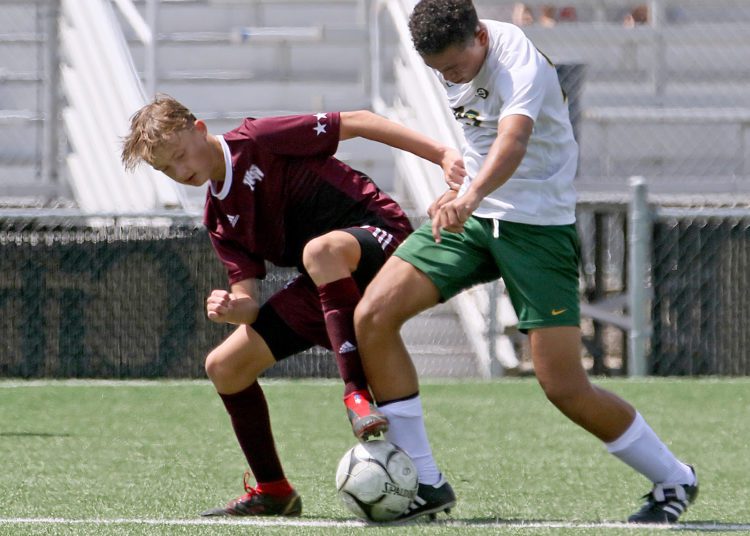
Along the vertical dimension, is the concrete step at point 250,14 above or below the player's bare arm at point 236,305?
above

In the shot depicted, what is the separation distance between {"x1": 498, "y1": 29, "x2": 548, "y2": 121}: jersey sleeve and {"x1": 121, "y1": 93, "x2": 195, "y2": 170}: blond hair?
106 cm

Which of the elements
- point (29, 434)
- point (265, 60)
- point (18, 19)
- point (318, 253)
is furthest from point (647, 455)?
point (18, 19)

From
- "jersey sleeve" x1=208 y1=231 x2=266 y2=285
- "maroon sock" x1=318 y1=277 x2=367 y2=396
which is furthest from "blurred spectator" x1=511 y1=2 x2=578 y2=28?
"maroon sock" x1=318 y1=277 x2=367 y2=396

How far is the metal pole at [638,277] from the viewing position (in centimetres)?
991

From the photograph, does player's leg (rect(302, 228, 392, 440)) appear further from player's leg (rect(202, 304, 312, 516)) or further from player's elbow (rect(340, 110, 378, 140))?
player's elbow (rect(340, 110, 378, 140))

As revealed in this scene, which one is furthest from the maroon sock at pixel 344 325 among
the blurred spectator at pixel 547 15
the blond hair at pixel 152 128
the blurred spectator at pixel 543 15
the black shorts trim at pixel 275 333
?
the blurred spectator at pixel 547 15

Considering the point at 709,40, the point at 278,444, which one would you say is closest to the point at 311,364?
the point at 278,444

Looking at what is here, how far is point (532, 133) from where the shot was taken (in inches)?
178

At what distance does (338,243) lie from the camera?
4617mm

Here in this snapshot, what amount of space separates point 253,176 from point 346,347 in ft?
2.23

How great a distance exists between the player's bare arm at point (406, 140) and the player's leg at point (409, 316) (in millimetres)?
213

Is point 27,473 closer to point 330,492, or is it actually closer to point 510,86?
point 330,492

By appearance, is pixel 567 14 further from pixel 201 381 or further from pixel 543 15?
pixel 201 381

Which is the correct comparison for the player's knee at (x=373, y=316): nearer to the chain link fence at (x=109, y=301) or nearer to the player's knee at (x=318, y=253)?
the player's knee at (x=318, y=253)
